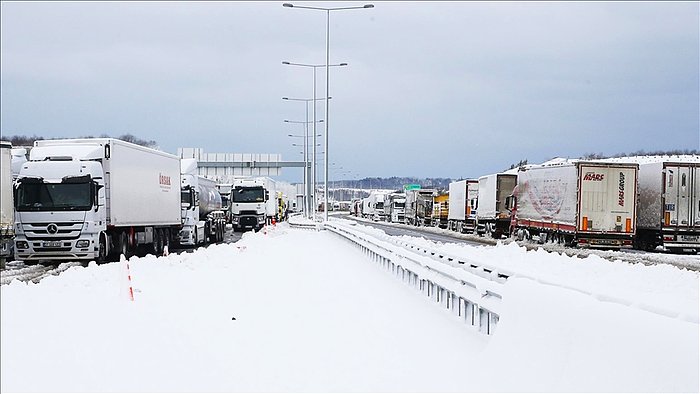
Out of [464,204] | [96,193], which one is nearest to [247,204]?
[464,204]

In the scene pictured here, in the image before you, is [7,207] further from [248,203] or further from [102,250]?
[248,203]

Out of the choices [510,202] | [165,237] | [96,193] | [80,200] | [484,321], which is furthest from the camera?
[510,202]

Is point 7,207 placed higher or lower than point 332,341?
higher

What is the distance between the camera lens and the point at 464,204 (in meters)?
60.7

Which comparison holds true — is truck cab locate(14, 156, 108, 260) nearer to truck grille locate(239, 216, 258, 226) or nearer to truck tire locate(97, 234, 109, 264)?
truck tire locate(97, 234, 109, 264)

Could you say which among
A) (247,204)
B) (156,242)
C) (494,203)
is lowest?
(156,242)

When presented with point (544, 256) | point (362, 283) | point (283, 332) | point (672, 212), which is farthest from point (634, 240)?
point (283, 332)

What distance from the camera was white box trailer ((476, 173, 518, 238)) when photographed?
48312 mm

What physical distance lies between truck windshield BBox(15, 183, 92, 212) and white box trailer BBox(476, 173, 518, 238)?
1200 inches

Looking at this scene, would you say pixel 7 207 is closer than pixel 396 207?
Yes

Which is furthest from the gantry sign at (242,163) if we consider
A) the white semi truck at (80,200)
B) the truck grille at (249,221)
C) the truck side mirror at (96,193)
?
the truck side mirror at (96,193)

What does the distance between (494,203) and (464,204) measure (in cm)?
1169

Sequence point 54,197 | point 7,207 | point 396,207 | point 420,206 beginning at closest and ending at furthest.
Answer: point 7,207
point 54,197
point 420,206
point 396,207

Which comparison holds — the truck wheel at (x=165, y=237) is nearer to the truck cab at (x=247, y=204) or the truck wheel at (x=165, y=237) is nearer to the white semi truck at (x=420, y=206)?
the truck cab at (x=247, y=204)
